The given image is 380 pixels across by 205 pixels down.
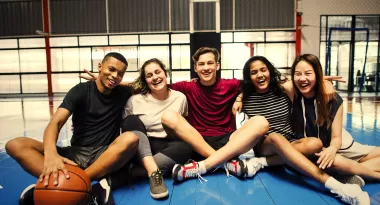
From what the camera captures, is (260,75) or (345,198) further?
(260,75)

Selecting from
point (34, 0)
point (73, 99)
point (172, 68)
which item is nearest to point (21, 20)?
point (34, 0)

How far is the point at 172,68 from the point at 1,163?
8686 millimetres

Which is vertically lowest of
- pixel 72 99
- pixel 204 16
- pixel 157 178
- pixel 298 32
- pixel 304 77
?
pixel 157 178

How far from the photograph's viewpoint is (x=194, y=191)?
187cm

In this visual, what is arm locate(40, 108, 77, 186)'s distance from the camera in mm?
1490

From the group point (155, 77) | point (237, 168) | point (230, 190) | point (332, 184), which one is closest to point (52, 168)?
point (155, 77)

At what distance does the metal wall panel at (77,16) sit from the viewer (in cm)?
1043

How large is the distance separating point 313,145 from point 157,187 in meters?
1.00

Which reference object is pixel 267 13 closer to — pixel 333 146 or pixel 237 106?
pixel 237 106

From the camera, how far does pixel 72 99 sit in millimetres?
1933

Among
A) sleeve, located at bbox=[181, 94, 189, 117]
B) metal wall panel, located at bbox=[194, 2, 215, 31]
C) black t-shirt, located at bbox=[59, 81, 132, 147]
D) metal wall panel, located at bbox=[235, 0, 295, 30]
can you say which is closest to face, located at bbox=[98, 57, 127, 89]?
black t-shirt, located at bbox=[59, 81, 132, 147]

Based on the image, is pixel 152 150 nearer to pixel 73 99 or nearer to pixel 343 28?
pixel 73 99

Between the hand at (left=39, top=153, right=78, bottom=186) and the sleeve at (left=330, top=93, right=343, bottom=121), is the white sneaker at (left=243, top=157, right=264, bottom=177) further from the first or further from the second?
the hand at (left=39, top=153, right=78, bottom=186)

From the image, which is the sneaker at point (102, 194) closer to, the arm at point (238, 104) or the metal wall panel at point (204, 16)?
the arm at point (238, 104)
